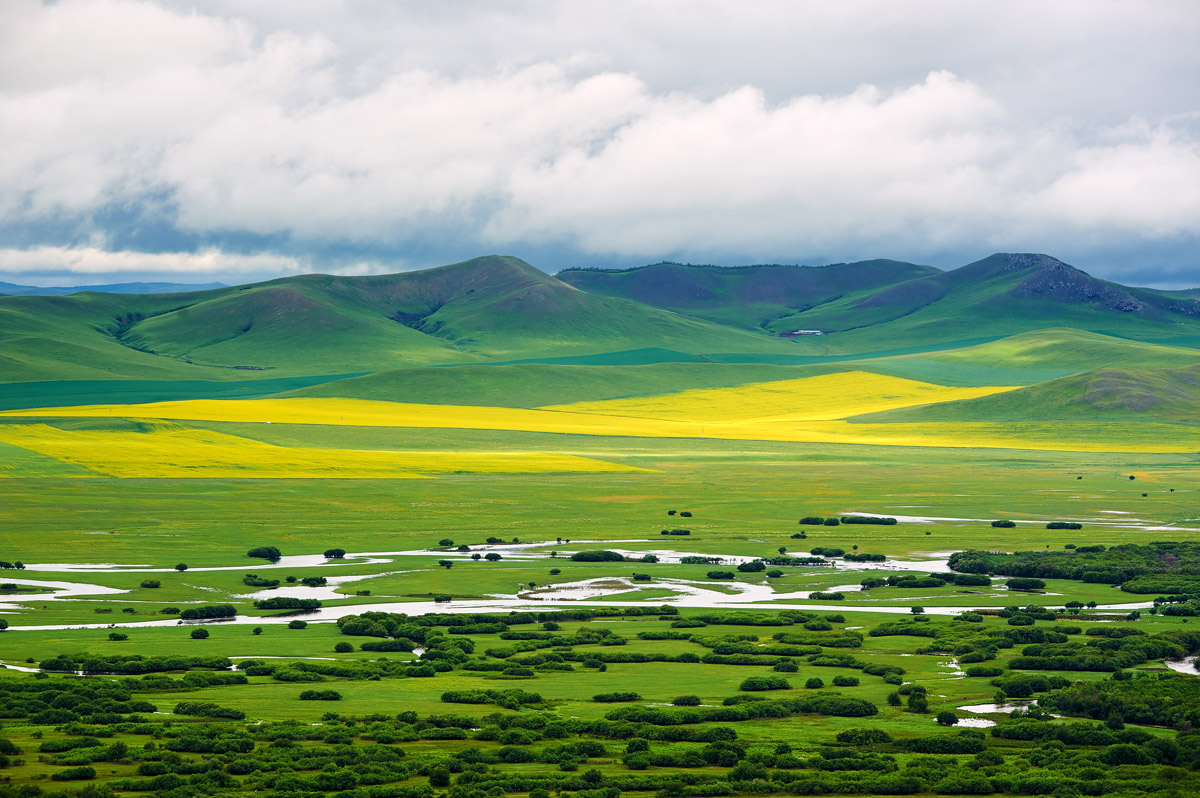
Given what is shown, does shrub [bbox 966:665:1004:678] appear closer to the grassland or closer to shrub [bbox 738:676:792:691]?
the grassland

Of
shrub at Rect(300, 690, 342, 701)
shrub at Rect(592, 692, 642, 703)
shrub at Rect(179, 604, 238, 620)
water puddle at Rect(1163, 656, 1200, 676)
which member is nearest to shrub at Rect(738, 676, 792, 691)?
shrub at Rect(592, 692, 642, 703)

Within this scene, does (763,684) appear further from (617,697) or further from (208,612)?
(208,612)

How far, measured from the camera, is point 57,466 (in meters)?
126

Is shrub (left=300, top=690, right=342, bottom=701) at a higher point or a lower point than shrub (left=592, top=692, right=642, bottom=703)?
higher

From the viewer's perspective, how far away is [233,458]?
137250 millimetres

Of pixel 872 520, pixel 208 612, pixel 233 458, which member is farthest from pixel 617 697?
pixel 233 458

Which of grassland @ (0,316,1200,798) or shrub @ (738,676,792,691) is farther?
shrub @ (738,676,792,691)

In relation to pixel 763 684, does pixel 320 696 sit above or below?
above

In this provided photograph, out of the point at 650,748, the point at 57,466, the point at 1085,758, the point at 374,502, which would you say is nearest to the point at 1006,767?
the point at 1085,758

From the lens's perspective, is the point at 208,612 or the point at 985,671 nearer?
the point at 985,671

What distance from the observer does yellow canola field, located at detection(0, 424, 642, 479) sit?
130375 millimetres

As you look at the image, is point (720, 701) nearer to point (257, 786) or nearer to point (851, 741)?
point (851, 741)

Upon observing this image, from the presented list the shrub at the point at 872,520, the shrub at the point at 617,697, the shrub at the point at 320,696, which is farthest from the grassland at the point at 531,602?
the shrub at the point at 872,520

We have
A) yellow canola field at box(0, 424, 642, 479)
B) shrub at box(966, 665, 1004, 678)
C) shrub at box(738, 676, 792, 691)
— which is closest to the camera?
shrub at box(738, 676, 792, 691)
